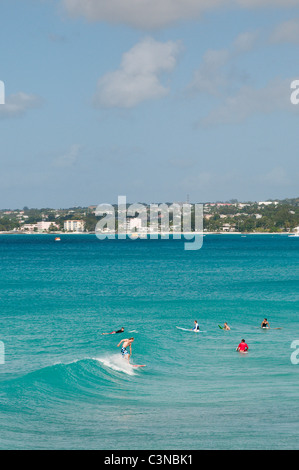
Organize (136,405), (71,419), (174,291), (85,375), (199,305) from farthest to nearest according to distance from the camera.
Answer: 1. (174,291)
2. (199,305)
3. (85,375)
4. (136,405)
5. (71,419)

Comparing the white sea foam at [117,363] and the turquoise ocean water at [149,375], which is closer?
the turquoise ocean water at [149,375]

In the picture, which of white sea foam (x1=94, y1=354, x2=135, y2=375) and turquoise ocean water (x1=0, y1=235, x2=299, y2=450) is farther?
white sea foam (x1=94, y1=354, x2=135, y2=375)

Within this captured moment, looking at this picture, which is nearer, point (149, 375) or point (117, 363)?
point (149, 375)

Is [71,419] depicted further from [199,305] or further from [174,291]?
[174,291]

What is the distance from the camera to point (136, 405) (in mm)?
24562

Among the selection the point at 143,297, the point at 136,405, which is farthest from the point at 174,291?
the point at 136,405
